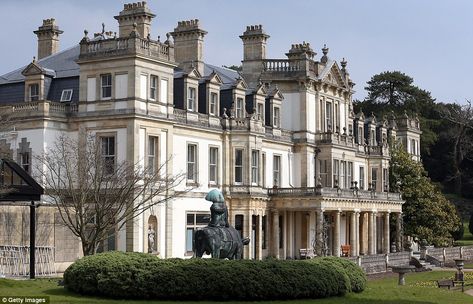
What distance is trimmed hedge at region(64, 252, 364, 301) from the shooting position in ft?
74.3

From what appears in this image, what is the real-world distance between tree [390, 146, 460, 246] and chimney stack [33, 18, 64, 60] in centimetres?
2917

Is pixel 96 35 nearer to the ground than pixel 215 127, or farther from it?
farther from it

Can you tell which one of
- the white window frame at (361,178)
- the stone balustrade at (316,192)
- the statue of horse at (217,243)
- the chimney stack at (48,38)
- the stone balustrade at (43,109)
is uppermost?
the chimney stack at (48,38)

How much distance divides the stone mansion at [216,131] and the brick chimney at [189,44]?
7 cm

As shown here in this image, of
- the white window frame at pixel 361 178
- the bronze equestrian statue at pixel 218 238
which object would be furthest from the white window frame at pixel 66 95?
the white window frame at pixel 361 178

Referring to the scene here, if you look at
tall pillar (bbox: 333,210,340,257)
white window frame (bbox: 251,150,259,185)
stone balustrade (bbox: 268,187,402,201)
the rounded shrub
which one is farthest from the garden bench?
tall pillar (bbox: 333,210,340,257)

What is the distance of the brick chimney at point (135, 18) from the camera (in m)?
46.6

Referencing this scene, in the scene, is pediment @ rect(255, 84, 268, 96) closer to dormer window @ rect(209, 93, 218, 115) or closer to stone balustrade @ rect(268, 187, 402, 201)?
dormer window @ rect(209, 93, 218, 115)

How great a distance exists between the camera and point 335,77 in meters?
61.7

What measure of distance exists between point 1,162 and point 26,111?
43.8ft

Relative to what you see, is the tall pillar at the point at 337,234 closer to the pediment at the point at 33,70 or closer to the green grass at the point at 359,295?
the pediment at the point at 33,70

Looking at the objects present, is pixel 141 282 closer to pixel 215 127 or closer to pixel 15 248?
pixel 15 248

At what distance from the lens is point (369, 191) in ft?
199

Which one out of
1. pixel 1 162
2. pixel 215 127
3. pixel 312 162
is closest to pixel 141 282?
pixel 1 162
